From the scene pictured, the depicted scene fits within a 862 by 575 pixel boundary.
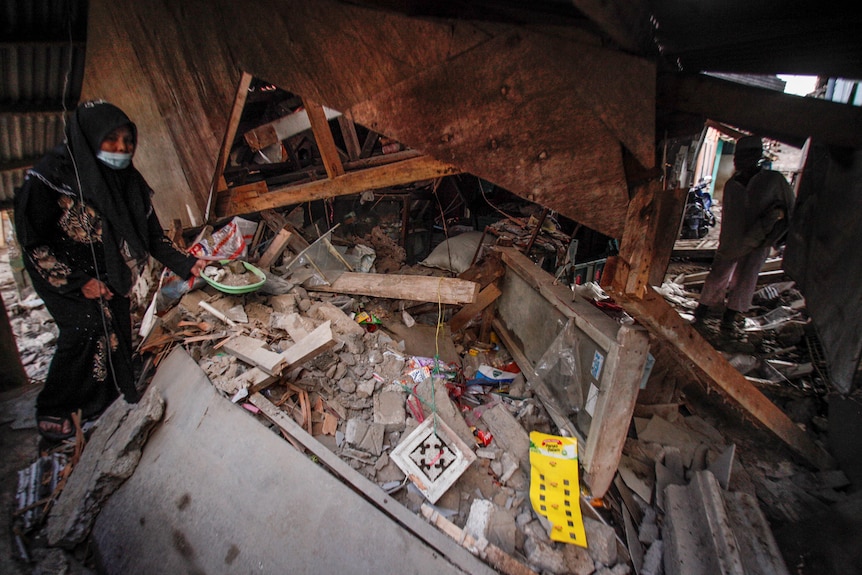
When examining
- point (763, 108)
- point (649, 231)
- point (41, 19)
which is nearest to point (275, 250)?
point (41, 19)

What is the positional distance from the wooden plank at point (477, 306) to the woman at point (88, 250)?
2.73 m

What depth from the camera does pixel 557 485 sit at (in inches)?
99.8

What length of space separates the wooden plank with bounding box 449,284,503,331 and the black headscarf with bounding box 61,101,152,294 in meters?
3.07

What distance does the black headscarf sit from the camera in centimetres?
218

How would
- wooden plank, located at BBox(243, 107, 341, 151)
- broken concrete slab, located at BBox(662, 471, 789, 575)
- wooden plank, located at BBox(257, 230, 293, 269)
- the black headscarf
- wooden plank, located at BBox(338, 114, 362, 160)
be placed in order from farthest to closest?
wooden plank, located at BBox(257, 230, 293, 269), wooden plank, located at BBox(338, 114, 362, 160), wooden plank, located at BBox(243, 107, 341, 151), the black headscarf, broken concrete slab, located at BBox(662, 471, 789, 575)

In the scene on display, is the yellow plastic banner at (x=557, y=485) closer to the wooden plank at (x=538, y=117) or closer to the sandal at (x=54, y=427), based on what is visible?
the wooden plank at (x=538, y=117)

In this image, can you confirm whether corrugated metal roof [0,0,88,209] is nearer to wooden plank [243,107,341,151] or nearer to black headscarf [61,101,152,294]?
black headscarf [61,101,152,294]

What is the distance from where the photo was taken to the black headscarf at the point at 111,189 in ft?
7.14

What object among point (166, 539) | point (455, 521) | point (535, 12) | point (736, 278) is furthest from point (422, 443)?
point (736, 278)

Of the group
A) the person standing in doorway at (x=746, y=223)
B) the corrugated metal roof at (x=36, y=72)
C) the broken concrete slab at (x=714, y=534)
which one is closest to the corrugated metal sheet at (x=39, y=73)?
the corrugated metal roof at (x=36, y=72)

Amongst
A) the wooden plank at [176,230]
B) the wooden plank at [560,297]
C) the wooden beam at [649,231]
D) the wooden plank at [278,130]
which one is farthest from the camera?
the wooden plank at [278,130]

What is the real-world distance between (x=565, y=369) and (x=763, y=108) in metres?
2.16

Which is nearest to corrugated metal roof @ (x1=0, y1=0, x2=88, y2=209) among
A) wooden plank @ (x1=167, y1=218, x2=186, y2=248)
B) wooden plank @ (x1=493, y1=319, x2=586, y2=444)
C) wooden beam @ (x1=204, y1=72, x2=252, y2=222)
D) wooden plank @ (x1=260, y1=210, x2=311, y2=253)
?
wooden plank @ (x1=167, y1=218, x2=186, y2=248)

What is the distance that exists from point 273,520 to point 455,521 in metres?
1.12
